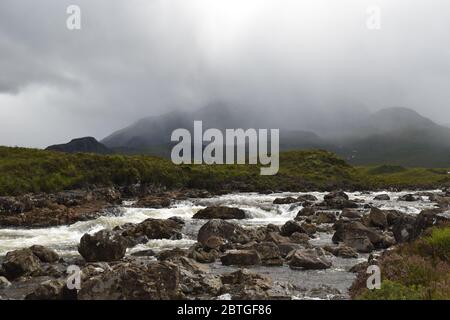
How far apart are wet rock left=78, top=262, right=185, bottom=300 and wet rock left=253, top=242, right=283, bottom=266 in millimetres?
10136

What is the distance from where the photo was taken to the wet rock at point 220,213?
175ft

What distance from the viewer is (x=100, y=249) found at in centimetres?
2856

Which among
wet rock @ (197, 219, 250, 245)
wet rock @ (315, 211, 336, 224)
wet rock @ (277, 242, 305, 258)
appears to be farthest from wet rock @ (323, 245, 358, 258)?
wet rock @ (315, 211, 336, 224)

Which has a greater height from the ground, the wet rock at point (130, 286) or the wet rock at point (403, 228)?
the wet rock at point (130, 286)

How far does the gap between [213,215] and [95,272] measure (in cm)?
3081

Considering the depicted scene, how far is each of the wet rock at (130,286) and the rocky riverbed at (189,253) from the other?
0.04 meters

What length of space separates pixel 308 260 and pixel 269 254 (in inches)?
109

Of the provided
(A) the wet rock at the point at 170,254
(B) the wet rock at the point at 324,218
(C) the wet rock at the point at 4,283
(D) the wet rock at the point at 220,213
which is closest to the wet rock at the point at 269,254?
(A) the wet rock at the point at 170,254

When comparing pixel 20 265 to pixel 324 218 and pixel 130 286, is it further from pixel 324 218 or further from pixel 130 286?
pixel 324 218

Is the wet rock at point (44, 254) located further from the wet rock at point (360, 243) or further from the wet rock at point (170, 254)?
the wet rock at point (360, 243)

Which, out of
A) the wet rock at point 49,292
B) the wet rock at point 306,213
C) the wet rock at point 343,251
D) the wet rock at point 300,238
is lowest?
the wet rock at point 306,213

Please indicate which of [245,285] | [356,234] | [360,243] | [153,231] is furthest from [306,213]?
[245,285]

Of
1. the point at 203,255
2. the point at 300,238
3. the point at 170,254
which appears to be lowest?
the point at 300,238
